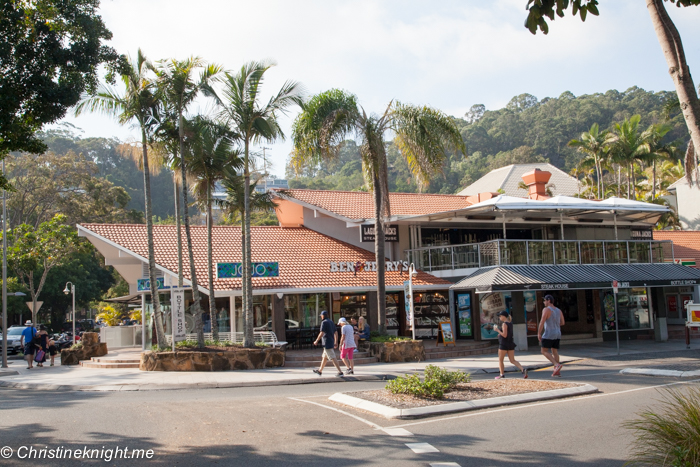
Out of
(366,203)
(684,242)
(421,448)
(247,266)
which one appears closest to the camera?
(421,448)

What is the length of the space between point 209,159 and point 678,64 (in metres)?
14.9

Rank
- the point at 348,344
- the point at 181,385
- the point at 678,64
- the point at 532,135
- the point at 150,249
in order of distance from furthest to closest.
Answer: the point at 532,135, the point at 150,249, the point at 348,344, the point at 181,385, the point at 678,64

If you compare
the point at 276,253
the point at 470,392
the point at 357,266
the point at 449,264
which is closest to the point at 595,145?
the point at 449,264

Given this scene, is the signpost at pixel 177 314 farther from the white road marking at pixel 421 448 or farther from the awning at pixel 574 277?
the white road marking at pixel 421 448

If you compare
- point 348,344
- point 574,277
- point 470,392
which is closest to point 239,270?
point 348,344

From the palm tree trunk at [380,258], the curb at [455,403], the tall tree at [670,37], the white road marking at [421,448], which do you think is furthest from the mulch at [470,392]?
the palm tree trunk at [380,258]

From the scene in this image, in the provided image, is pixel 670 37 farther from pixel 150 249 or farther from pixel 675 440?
pixel 150 249

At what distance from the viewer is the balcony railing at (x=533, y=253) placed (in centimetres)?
2197

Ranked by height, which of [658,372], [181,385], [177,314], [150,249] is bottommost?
[658,372]

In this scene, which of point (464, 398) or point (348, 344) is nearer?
point (464, 398)

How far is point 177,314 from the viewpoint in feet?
57.9

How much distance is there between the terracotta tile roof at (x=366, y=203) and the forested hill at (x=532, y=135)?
4358 centimetres

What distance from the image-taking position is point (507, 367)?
664 inches

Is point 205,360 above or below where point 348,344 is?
below
